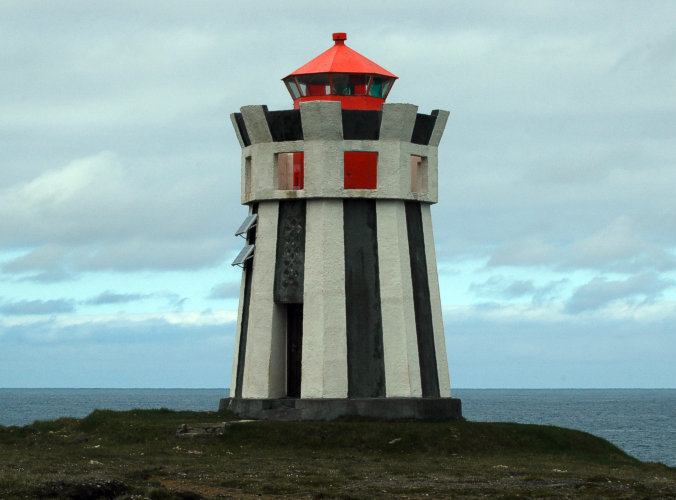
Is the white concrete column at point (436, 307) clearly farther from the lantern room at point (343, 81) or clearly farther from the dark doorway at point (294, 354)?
the dark doorway at point (294, 354)

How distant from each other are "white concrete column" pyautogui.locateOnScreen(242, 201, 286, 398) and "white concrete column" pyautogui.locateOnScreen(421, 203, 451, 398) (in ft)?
18.6

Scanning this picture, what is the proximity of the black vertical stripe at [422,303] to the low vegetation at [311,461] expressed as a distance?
252cm

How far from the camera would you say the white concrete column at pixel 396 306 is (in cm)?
3862

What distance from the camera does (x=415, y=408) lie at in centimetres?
3838

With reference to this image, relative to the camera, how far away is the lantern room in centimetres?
3997

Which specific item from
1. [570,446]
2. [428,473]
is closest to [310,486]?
[428,473]

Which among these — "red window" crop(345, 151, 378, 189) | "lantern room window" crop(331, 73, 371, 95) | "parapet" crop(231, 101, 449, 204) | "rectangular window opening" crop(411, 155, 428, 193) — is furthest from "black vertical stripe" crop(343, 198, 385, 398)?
"lantern room window" crop(331, 73, 371, 95)

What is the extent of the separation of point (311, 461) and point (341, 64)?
15127mm

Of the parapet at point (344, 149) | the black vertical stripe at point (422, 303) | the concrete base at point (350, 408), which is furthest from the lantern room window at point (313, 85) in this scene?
the concrete base at point (350, 408)

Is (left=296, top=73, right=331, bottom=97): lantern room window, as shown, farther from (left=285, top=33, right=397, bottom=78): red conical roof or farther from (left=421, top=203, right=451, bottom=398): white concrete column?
(left=421, top=203, right=451, bottom=398): white concrete column

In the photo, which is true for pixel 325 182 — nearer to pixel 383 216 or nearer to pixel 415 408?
pixel 383 216

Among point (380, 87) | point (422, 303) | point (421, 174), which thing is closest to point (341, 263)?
point (422, 303)

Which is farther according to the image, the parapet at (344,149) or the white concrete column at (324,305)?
the parapet at (344,149)

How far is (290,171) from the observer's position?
42594 millimetres
